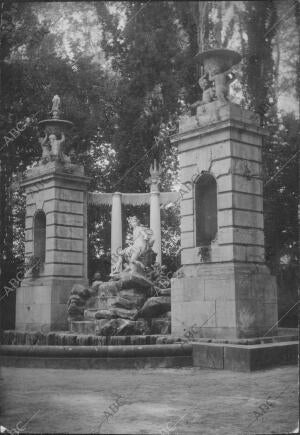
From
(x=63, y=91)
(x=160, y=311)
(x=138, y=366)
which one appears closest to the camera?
(x=138, y=366)

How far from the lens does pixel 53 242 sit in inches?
784

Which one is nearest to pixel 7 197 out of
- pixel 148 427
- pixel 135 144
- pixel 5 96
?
pixel 5 96

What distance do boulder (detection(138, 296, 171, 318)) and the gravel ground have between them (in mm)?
4248

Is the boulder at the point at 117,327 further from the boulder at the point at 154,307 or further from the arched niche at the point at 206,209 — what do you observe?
the arched niche at the point at 206,209

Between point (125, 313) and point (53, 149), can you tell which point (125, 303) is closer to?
point (125, 313)

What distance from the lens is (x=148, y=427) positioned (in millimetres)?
6504

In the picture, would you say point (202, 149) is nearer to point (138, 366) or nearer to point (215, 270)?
point (215, 270)

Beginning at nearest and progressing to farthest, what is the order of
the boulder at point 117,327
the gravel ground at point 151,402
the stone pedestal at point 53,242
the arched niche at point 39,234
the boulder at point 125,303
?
the gravel ground at point 151,402 < the boulder at point 117,327 < the boulder at point 125,303 < the stone pedestal at point 53,242 < the arched niche at point 39,234

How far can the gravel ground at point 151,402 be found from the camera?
6.59 m

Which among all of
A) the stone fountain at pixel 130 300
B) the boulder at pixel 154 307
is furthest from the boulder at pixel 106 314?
the boulder at pixel 154 307

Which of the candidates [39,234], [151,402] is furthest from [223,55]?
[39,234]

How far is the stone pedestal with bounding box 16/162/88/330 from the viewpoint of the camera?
64.2ft

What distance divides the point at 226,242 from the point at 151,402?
21.8ft

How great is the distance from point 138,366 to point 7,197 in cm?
1791
